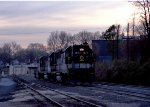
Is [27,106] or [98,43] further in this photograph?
[98,43]

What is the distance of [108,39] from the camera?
96.0 metres

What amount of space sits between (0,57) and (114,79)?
14587 cm

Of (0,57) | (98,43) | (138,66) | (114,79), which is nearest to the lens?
(138,66)

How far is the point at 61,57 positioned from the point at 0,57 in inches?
5806

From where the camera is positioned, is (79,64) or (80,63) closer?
(79,64)

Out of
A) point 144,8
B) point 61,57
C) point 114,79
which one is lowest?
point 114,79

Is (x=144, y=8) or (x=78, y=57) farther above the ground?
(x=144, y=8)

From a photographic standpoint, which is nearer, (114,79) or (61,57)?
(61,57)

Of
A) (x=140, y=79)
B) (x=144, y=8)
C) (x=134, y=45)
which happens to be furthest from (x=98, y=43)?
(x=140, y=79)

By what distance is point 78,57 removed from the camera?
37.3m

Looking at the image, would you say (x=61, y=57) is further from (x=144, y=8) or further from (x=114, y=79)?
(x=144, y=8)

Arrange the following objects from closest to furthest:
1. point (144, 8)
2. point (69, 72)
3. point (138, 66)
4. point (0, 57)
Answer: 1. point (69, 72)
2. point (138, 66)
3. point (144, 8)
4. point (0, 57)

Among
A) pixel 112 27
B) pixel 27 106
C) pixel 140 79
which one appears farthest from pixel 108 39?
pixel 27 106

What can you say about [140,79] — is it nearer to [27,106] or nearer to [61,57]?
[61,57]
